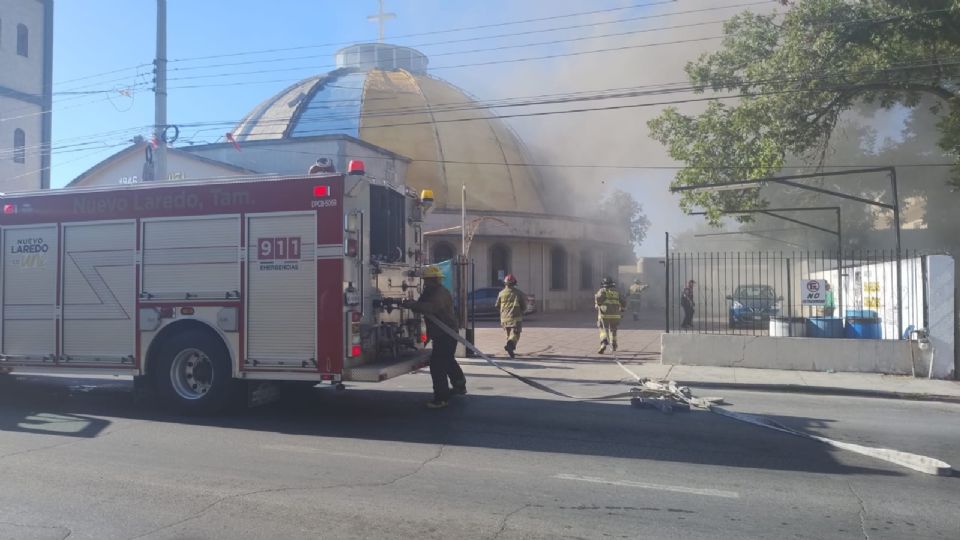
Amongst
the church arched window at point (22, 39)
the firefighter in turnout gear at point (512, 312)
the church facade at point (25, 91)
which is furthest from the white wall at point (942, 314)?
the church arched window at point (22, 39)

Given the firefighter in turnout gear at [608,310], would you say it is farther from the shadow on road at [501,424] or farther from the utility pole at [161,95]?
the utility pole at [161,95]

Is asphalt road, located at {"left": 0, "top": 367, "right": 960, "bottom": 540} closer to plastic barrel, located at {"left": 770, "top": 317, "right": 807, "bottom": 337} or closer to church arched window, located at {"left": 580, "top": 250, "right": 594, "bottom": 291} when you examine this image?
plastic barrel, located at {"left": 770, "top": 317, "right": 807, "bottom": 337}

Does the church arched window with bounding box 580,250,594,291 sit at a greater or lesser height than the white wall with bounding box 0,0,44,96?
lesser

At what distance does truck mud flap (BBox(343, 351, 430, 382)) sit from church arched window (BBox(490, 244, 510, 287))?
2370cm

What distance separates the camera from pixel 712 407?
827 cm

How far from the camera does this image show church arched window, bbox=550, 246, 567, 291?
111ft

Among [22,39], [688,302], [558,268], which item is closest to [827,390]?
[688,302]

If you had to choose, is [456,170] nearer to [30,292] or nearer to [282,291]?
[30,292]

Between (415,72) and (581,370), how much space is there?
32313mm

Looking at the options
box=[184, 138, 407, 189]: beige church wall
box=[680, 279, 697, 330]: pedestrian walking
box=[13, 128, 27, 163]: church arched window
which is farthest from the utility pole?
box=[13, 128, 27, 163]: church arched window

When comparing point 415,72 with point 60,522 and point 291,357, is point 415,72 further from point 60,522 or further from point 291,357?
point 60,522

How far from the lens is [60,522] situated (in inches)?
180

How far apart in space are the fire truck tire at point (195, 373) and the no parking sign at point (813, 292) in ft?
33.7

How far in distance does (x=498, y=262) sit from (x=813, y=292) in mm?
19865
